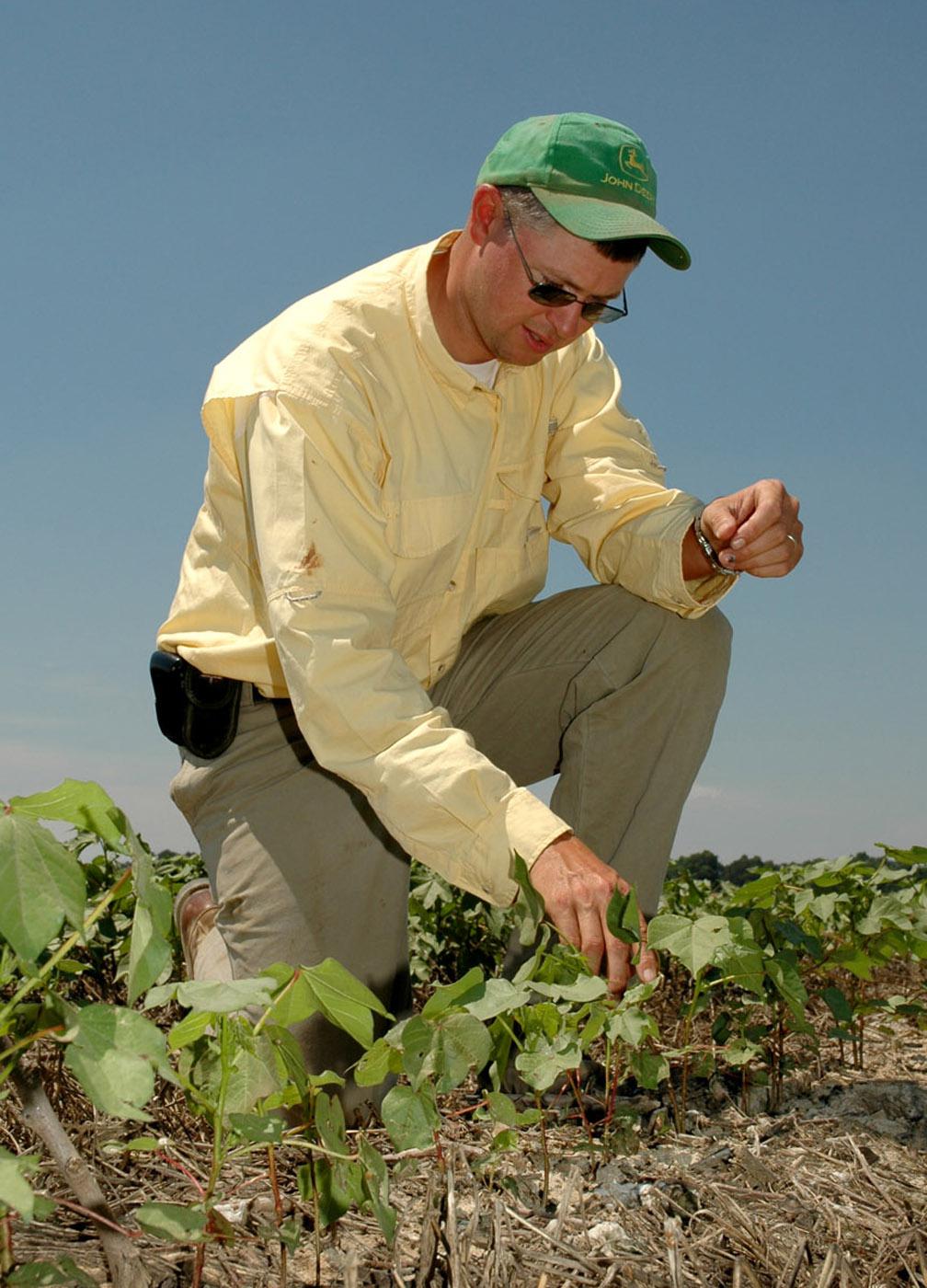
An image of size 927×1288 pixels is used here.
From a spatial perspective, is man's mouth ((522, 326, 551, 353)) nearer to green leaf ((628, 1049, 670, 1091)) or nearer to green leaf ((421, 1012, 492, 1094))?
green leaf ((628, 1049, 670, 1091))

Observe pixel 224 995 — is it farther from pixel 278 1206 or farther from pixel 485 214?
pixel 485 214

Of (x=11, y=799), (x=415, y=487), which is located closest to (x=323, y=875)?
(x=415, y=487)

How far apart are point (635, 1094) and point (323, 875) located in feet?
2.51

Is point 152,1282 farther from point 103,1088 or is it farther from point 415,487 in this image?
point 415,487

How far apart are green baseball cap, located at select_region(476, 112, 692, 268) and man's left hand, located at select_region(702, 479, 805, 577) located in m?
0.52

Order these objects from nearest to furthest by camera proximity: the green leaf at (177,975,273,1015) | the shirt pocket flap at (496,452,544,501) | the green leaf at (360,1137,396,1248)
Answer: the green leaf at (177,975,273,1015) → the green leaf at (360,1137,396,1248) → the shirt pocket flap at (496,452,544,501)

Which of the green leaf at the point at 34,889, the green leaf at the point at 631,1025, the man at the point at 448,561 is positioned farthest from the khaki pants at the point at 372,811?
the green leaf at the point at 34,889

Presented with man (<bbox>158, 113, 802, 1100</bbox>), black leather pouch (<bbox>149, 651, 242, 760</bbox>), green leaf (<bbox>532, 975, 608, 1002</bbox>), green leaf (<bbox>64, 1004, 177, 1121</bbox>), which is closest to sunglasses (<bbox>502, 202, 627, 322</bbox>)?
man (<bbox>158, 113, 802, 1100</bbox>)

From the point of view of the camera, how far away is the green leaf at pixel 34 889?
1069 mm

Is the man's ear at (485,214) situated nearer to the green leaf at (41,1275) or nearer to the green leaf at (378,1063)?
the green leaf at (378,1063)

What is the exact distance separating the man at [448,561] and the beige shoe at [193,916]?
0.15 metres

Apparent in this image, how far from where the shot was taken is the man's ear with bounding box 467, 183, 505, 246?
2496 millimetres

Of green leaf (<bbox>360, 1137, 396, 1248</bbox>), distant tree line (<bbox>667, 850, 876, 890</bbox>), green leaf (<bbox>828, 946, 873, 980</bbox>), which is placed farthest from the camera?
distant tree line (<bbox>667, 850, 876, 890</bbox>)

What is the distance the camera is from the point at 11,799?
119 cm
